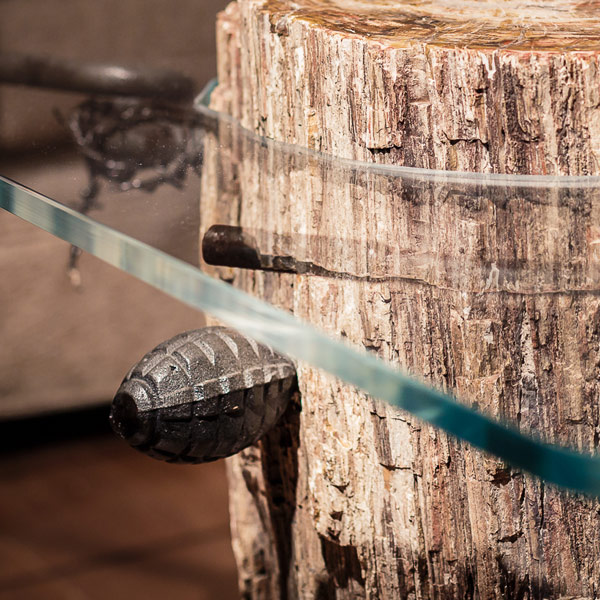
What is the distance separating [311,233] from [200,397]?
0.14 m

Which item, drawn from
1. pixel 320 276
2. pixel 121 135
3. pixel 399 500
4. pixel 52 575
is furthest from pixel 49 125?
pixel 52 575

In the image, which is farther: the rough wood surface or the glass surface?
the rough wood surface

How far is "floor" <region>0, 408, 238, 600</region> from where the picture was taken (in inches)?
47.9

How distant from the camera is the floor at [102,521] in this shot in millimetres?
1218

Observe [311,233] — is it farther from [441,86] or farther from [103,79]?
[103,79]

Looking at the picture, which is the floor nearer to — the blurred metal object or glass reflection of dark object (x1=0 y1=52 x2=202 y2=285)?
glass reflection of dark object (x1=0 y1=52 x2=202 y2=285)

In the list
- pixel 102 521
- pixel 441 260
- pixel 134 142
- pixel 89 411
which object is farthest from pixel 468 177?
pixel 89 411

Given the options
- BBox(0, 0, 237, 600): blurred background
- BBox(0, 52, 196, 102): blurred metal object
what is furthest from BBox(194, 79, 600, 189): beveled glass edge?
BBox(0, 0, 237, 600): blurred background

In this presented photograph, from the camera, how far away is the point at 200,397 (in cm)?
58

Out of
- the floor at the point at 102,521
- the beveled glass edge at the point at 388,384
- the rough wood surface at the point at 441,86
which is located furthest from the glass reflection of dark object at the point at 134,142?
A: the floor at the point at 102,521

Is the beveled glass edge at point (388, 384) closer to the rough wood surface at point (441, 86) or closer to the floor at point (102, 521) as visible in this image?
the rough wood surface at point (441, 86)

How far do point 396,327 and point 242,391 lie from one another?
0.40 feet

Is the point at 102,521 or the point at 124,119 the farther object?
the point at 102,521

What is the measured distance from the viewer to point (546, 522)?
1.91 ft
